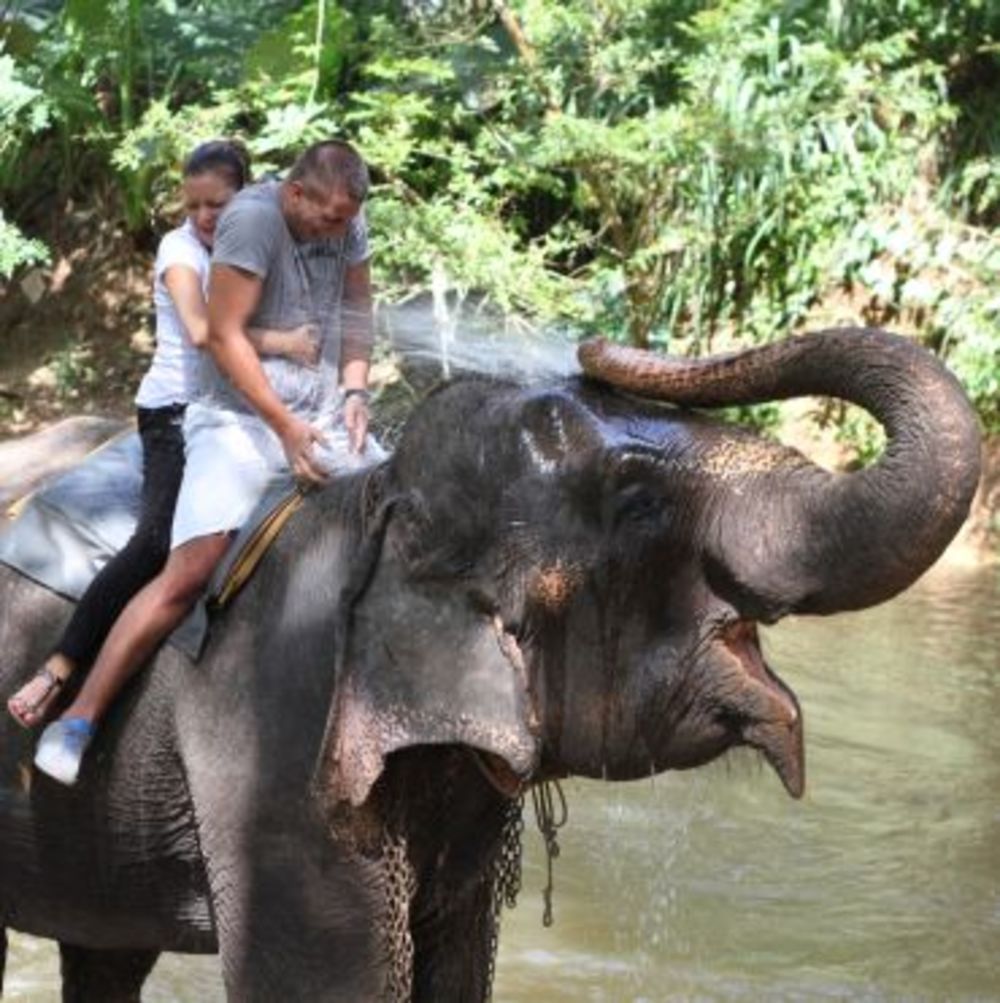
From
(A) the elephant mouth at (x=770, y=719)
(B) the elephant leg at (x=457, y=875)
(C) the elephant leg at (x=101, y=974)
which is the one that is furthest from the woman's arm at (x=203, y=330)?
(C) the elephant leg at (x=101, y=974)

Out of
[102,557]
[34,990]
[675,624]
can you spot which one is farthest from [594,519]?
[34,990]

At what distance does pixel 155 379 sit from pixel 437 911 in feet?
3.92

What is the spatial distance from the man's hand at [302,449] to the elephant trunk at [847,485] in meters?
0.77

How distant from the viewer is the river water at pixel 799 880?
232 inches

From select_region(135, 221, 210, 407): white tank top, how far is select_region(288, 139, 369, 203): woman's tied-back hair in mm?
366

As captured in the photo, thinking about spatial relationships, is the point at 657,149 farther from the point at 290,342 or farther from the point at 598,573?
the point at 598,573

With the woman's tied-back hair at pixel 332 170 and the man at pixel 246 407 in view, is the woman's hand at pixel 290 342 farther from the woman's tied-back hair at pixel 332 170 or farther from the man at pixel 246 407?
the woman's tied-back hair at pixel 332 170

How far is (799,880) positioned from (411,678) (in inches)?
152

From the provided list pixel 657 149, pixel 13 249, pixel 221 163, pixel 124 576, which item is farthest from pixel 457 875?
pixel 13 249

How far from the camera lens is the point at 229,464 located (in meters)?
3.72

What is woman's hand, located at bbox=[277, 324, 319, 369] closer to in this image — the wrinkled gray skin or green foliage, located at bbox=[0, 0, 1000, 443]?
the wrinkled gray skin

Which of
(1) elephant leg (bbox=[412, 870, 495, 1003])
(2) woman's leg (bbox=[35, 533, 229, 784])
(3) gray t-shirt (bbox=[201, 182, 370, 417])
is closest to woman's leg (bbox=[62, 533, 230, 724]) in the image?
(2) woman's leg (bbox=[35, 533, 229, 784])

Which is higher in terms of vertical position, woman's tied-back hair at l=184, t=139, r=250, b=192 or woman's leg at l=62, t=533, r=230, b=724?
woman's tied-back hair at l=184, t=139, r=250, b=192

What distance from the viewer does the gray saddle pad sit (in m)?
3.93
